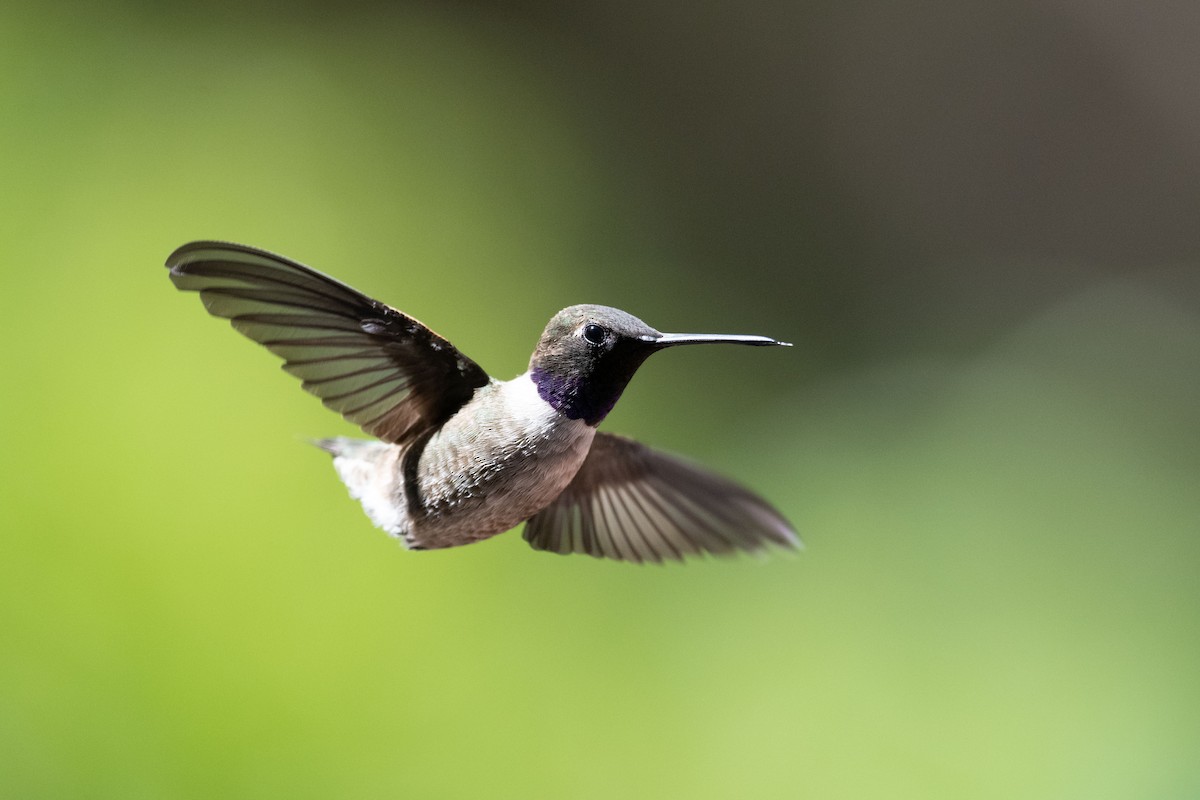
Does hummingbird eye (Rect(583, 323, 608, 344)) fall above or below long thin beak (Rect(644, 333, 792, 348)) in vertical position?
below

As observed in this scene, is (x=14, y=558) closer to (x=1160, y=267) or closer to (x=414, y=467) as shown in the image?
(x=414, y=467)

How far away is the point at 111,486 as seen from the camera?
1391 millimetres

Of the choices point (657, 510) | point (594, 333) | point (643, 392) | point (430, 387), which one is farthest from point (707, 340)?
point (643, 392)

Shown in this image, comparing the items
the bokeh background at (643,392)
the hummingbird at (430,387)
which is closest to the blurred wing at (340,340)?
the hummingbird at (430,387)

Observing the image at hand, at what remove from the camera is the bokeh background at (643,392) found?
55.3 inches

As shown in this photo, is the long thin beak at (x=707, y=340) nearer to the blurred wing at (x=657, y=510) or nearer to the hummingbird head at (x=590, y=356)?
the hummingbird head at (x=590, y=356)

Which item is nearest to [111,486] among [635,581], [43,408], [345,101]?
[43,408]

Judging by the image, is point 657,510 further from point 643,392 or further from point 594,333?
point 643,392

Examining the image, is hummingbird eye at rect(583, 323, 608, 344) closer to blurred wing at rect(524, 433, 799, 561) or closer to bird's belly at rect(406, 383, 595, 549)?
bird's belly at rect(406, 383, 595, 549)

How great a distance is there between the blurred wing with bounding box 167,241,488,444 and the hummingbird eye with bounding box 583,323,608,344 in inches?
4.5

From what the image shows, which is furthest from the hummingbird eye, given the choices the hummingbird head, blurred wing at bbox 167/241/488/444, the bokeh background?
the bokeh background

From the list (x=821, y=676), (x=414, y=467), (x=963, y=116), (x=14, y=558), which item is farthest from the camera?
(x=963, y=116)

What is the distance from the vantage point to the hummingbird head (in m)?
0.51

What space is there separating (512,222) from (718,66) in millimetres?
601
